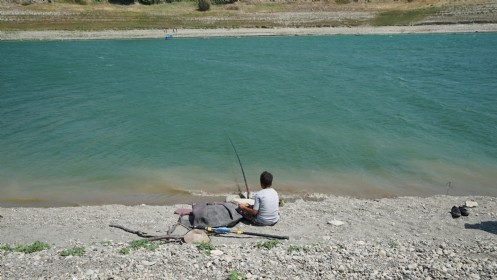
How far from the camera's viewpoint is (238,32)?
217 ft

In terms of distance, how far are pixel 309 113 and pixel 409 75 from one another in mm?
13715

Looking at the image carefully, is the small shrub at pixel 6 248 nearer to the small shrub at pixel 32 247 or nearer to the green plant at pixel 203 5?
the small shrub at pixel 32 247

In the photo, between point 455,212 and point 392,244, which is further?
point 455,212

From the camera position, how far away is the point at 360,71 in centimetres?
3559

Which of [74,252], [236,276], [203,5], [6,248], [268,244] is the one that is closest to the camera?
[236,276]

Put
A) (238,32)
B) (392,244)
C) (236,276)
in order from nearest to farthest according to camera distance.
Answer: (236,276) → (392,244) → (238,32)

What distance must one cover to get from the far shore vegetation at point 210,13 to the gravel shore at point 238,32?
9.46 ft

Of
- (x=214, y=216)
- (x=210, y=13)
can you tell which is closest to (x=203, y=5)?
(x=210, y=13)

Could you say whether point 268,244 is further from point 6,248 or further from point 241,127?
point 241,127

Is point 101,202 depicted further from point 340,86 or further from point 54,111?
point 340,86

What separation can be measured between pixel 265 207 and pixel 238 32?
58.1 meters

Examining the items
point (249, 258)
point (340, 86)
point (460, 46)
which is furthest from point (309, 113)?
point (460, 46)

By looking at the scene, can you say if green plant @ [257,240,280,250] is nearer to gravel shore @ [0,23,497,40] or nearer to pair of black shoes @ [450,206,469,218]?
pair of black shoes @ [450,206,469,218]

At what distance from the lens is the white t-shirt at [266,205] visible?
1085 centimetres
